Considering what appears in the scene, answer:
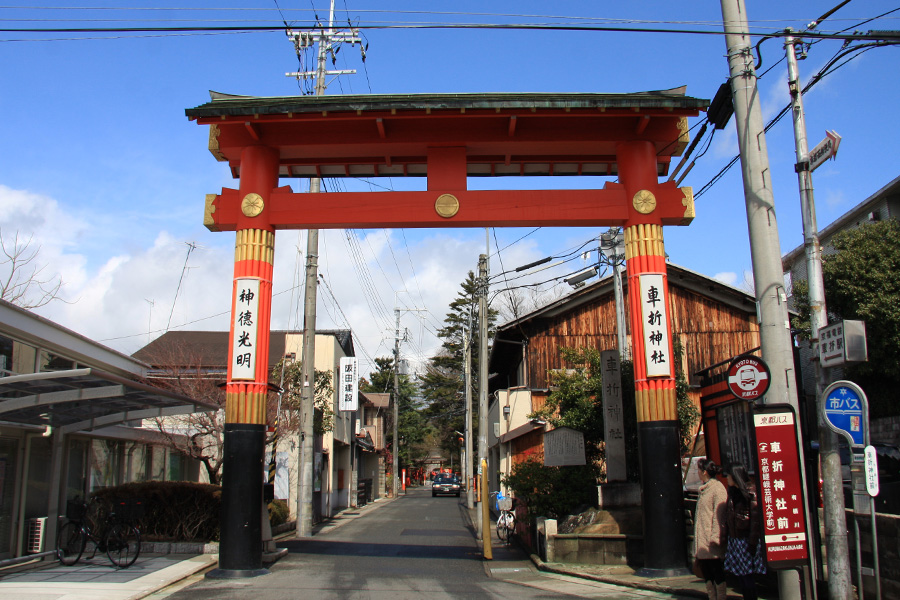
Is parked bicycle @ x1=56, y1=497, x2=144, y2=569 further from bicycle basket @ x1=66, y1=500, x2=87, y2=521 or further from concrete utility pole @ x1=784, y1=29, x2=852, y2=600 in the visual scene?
concrete utility pole @ x1=784, y1=29, x2=852, y2=600

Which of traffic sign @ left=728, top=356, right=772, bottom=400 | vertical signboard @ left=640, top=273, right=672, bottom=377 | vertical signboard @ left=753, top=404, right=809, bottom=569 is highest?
vertical signboard @ left=640, top=273, right=672, bottom=377

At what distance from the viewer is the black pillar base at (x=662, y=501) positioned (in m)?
10.9

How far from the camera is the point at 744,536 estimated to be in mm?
8219

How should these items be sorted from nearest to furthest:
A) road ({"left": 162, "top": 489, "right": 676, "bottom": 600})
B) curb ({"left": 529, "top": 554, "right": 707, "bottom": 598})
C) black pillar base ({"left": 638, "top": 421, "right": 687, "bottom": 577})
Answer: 1. curb ({"left": 529, "top": 554, "right": 707, "bottom": 598})
2. road ({"left": 162, "top": 489, "right": 676, "bottom": 600})
3. black pillar base ({"left": 638, "top": 421, "right": 687, "bottom": 577})

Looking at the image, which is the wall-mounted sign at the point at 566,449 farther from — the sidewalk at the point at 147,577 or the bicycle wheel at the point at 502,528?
the bicycle wheel at the point at 502,528

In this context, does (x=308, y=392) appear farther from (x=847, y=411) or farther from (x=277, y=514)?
(x=847, y=411)

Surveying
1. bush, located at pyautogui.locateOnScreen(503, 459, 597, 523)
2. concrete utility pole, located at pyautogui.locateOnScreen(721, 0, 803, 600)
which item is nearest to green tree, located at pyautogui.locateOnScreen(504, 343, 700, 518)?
bush, located at pyautogui.locateOnScreen(503, 459, 597, 523)

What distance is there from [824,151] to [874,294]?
15.4 meters

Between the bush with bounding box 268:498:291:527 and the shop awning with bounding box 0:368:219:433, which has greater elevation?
the shop awning with bounding box 0:368:219:433

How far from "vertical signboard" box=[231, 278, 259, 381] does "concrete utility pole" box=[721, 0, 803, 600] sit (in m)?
7.96

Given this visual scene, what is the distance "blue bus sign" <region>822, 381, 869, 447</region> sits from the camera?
7.53 metres

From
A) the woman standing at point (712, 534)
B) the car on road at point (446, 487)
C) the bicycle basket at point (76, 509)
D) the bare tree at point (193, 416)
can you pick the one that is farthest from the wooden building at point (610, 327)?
the car on road at point (446, 487)

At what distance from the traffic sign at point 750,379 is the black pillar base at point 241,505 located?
7.61 meters

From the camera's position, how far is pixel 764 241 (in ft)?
28.7
